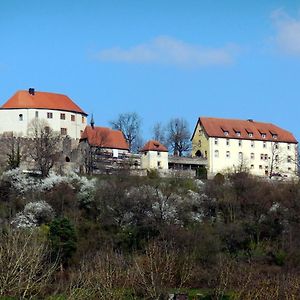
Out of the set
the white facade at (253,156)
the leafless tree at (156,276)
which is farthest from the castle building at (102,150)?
the leafless tree at (156,276)

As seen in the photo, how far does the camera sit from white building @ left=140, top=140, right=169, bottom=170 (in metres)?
69.8

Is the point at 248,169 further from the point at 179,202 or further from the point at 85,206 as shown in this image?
the point at 85,206

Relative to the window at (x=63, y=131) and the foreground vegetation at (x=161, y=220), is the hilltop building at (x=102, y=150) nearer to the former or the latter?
the window at (x=63, y=131)

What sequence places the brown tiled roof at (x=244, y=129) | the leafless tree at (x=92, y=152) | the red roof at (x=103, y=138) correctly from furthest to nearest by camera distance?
the brown tiled roof at (x=244, y=129) → the red roof at (x=103, y=138) → the leafless tree at (x=92, y=152)

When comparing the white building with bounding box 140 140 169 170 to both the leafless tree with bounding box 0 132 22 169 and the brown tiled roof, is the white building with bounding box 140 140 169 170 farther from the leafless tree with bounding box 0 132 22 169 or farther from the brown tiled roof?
the leafless tree with bounding box 0 132 22 169

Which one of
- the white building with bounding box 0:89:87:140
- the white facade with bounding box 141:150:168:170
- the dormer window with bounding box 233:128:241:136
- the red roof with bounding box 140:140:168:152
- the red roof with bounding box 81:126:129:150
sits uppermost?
the white building with bounding box 0:89:87:140

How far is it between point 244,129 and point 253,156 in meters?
3.12

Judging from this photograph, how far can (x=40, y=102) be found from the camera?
72562 millimetres

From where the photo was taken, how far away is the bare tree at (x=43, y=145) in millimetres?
63688

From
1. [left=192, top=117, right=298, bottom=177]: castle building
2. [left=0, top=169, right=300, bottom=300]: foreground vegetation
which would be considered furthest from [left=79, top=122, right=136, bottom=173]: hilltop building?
[left=192, top=117, right=298, bottom=177]: castle building

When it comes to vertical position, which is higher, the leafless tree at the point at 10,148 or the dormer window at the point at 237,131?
the dormer window at the point at 237,131

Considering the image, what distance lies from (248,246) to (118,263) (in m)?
17.1

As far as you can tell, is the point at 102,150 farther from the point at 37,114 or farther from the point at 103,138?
the point at 37,114

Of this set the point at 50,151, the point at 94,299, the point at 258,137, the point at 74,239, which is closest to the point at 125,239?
the point at 74,239
